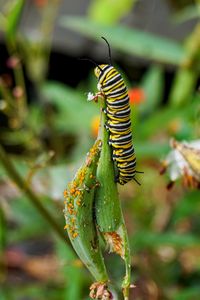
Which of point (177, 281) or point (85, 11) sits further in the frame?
point (85, 11)

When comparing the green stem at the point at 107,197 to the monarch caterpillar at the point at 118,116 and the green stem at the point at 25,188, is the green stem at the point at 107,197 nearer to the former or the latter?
Result: the monarch caterpillar at the point at 118,116

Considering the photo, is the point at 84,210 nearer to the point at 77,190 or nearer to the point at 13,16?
the point at 77,190

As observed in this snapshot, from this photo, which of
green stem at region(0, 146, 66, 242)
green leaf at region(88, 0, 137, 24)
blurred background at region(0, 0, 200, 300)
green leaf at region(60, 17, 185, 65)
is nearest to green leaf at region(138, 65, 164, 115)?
blurred background at region(0, 0, 200, 300)

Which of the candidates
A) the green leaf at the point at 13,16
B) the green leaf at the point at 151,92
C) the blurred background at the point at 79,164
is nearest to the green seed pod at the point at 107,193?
the blurred background at the point at 79,164

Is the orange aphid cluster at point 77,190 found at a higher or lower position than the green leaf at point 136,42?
lower

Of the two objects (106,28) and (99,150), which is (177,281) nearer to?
(106,28)

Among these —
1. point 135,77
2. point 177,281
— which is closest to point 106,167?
point 177,281
